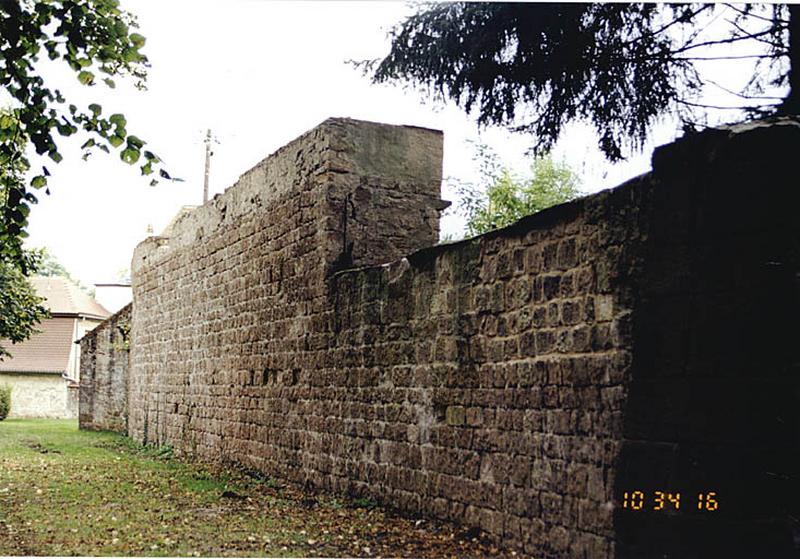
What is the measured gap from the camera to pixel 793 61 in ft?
25.9

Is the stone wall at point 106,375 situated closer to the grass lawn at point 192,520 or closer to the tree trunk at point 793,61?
the grass lawn at point 192,520

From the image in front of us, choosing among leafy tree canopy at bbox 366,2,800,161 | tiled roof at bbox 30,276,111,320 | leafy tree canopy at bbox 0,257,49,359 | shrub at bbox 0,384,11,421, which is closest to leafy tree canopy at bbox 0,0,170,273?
leafy tree canopy at bbox 366,2,800,161

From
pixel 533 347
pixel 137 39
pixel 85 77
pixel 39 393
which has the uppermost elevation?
pixel 137 39

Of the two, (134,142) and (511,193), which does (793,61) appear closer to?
(134,142)

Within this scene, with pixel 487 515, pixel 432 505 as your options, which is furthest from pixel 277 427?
pixel 487 515

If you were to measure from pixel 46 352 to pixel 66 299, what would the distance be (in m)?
2.45

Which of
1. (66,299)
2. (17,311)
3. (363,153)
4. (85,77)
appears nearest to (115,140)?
(85,77)

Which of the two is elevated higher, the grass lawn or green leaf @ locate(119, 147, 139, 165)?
green leaf @ locate(119, 147, 139, 165)

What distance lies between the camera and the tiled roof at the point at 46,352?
3581 centimetres

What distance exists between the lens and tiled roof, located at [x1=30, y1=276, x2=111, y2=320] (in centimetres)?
3447

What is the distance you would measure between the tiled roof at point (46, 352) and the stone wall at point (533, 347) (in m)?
27.0

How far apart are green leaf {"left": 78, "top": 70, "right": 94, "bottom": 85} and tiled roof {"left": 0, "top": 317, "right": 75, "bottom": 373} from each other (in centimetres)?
3109

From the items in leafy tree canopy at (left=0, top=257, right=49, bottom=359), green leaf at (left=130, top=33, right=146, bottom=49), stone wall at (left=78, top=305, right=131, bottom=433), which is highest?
green leaf at (left=130, top=33, right=146, bottom=49)

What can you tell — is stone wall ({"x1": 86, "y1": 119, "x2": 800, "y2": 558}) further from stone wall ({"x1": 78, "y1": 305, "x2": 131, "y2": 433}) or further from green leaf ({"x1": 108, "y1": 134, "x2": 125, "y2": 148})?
stone wall ({"x1": 78, "y1": 305, "x2": 131, "y2": 433})
